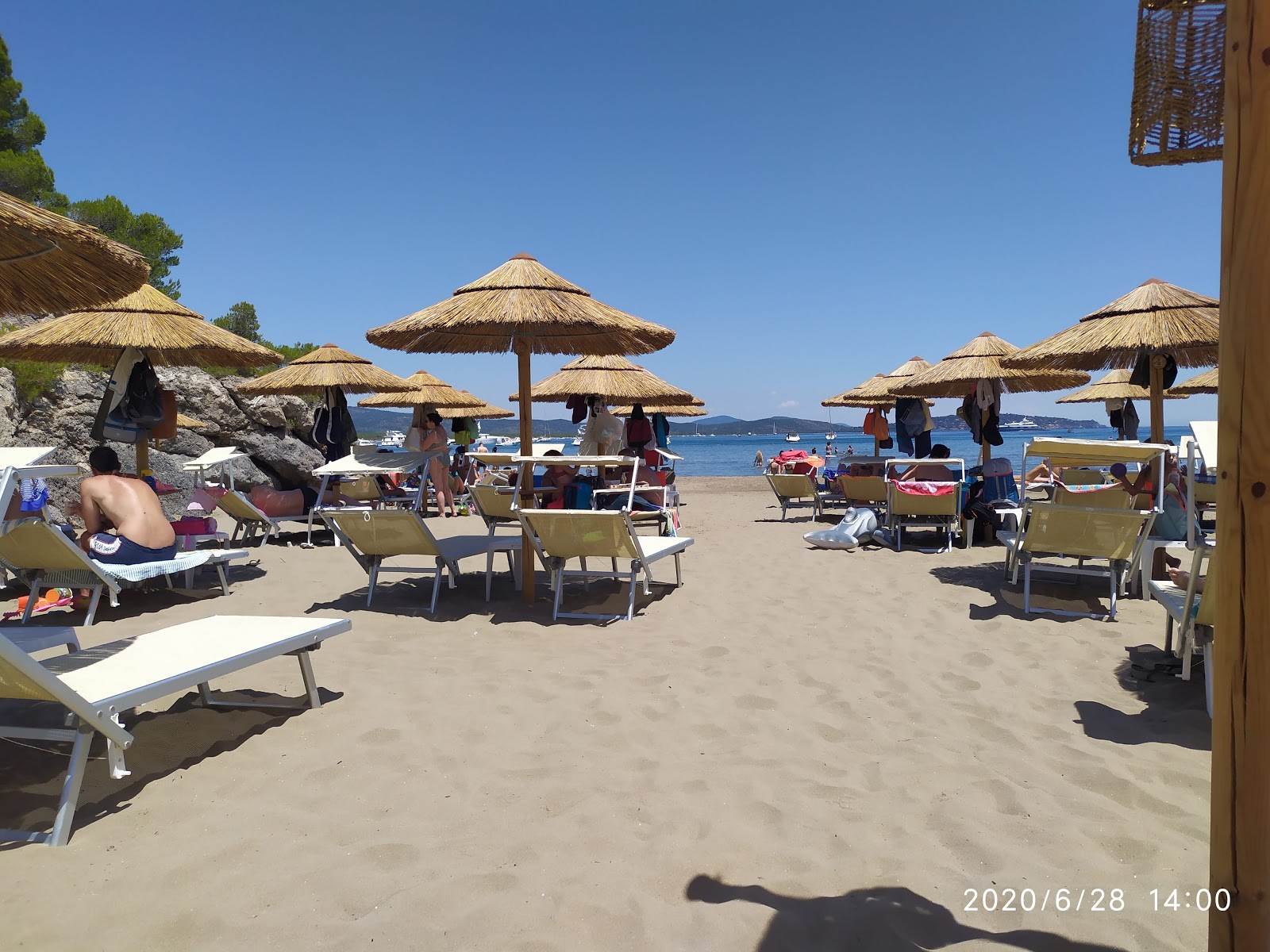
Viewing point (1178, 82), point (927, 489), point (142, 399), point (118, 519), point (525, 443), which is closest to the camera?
point (1178, 82)

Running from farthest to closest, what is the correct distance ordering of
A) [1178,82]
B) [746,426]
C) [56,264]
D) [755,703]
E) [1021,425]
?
[746,426], [1021,425], [56,264], [755,703], [1178,82]

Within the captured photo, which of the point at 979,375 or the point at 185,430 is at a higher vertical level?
the point at 979,375

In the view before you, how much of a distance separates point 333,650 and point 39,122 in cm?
2155

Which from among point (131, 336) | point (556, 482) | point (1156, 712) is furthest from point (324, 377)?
point (1156, 712)

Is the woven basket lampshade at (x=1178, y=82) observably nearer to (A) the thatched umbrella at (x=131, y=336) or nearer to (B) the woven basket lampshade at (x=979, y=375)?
(B) the woven basket lampshade at (x=979, y=375)

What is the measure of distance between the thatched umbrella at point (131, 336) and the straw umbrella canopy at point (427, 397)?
5.91 metres

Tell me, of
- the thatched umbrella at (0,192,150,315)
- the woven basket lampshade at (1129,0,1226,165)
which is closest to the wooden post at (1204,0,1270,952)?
the woven basket lampshade at (1129,0,1226,165)

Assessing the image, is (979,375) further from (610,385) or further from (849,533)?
(610,385)

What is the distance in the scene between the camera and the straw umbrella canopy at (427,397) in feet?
44.2

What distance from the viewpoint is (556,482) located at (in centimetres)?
799

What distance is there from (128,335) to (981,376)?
8.09 metres

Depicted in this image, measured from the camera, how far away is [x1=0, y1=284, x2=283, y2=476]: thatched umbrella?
20.7 ft

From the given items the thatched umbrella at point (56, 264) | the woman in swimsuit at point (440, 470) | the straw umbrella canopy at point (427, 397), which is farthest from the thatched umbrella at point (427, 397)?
the thatched umbrella at point (56, 264)

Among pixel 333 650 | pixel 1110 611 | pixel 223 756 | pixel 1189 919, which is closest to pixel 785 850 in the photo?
pixel 1189 919
